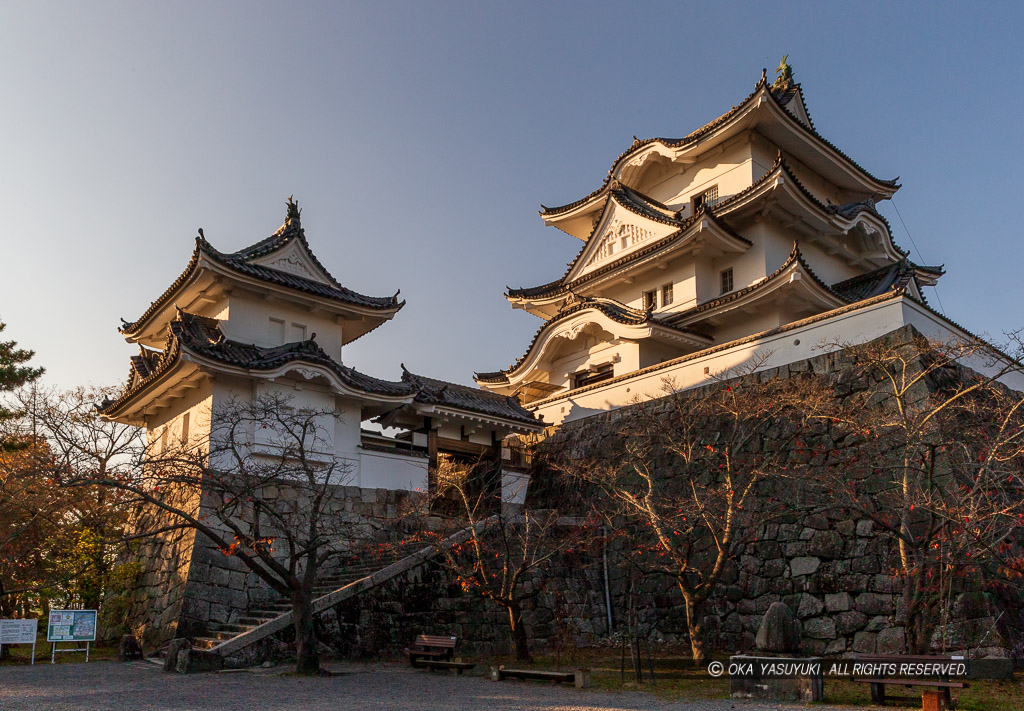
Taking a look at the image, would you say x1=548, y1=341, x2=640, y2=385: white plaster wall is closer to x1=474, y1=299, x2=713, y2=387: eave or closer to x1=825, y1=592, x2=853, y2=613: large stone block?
x1=474, y1=299, x2=713, y2=387: eave

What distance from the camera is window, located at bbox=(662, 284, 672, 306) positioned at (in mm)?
22469

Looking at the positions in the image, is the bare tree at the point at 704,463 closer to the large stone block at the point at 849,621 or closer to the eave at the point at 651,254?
the large stone block at the point at 849,621

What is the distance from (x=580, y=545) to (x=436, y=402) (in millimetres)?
4741

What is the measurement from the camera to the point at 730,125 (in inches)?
879

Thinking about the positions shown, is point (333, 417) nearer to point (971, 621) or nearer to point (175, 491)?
point (175, 491)

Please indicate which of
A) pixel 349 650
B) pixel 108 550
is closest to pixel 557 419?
pixel 349 650

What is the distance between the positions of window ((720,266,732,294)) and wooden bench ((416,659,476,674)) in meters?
13.5

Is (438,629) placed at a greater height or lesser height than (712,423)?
lesser

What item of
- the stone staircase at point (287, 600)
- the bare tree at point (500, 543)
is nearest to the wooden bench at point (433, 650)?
the bare tree at point (500, 543)

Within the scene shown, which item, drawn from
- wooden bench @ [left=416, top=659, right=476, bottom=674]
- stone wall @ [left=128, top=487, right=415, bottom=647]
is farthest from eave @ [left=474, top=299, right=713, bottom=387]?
wooden bench @ [left=416, top=659, right=476, bottom=674]

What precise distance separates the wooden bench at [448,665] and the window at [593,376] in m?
10.4

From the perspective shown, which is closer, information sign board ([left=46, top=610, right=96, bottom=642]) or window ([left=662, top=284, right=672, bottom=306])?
information sign board ([left=46, top=610, right=96, bottom=642])

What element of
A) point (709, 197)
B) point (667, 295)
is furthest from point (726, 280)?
point (709, 197)

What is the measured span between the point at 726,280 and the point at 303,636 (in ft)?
50.1
